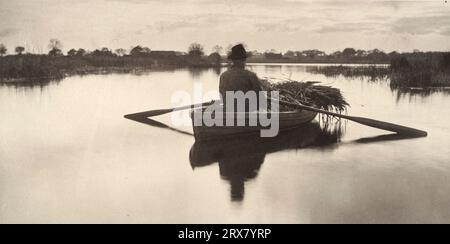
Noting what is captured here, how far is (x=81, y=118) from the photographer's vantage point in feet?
41.2

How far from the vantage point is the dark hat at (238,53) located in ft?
27.0

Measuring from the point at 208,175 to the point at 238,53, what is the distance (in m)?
2.31

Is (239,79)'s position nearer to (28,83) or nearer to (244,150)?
(244,150)

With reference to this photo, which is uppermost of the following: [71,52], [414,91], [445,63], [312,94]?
[71,52]

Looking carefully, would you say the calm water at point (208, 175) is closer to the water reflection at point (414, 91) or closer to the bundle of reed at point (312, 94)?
the bundle of reed at point (312, 94)

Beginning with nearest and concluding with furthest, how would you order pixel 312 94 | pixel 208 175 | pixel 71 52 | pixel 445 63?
pixel 208 175 → pixel 312 94 → pixel 445 63 → pixel 71 52

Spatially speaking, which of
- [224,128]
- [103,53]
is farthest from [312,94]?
[103,53]

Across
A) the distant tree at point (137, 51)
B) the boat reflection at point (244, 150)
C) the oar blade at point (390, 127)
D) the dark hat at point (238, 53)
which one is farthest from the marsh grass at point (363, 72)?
the dark hat at point (238, 53)

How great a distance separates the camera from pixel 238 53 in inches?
325

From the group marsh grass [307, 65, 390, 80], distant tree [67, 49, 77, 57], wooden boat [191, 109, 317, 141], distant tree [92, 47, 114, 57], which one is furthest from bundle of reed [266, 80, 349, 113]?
distant tree [92, 47, 114, 57]

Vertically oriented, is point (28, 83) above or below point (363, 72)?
below

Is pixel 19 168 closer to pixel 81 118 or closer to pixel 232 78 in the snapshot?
pixel 232 78

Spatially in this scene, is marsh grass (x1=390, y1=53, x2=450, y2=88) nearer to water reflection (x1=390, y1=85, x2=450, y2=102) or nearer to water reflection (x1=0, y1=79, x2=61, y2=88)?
water reflection (x1=390, y1=85, x2=450, y2=102)
